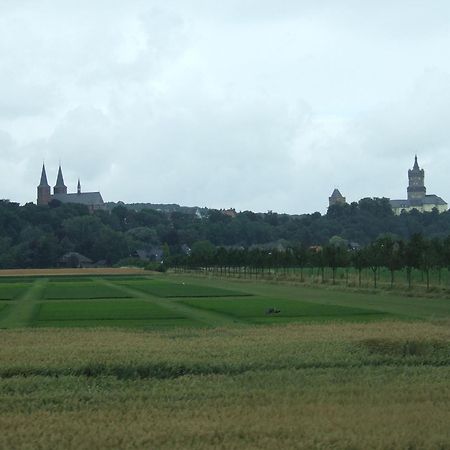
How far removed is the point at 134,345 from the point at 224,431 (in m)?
10.5

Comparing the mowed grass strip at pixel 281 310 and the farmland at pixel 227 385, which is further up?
the mowed grass strip at pixel 281 310

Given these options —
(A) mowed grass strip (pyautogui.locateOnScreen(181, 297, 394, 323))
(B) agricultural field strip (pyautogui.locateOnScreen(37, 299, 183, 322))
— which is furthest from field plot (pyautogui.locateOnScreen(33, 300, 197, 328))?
(A) mowed grass strip (pyautogui.locateOnScreen(181, 297, 394, 323))

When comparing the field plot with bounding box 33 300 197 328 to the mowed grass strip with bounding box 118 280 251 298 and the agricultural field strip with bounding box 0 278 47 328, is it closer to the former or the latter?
the agricultural field strip with bounding box 0 278 47 328

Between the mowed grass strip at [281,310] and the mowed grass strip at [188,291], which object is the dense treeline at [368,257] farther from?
the mowed grass strip at [281,310]

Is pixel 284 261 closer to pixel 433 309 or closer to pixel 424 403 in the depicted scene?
pixel 433 309

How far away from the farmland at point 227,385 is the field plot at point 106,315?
157 centimetres

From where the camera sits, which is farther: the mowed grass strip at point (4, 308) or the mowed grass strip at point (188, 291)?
the mowed grass strip at point (188, 291)

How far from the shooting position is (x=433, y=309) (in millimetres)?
40844

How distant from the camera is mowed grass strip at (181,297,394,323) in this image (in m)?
35.7

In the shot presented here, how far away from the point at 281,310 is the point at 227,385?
24.0 metres

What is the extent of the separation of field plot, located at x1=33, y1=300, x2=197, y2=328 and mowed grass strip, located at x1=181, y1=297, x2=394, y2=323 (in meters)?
2.73

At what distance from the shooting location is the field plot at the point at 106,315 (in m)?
33.4

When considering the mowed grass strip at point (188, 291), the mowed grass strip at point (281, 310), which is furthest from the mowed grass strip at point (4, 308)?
the mowed grass strip at point (188, 291)

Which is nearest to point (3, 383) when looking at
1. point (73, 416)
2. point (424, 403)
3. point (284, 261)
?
point (73, 416)
